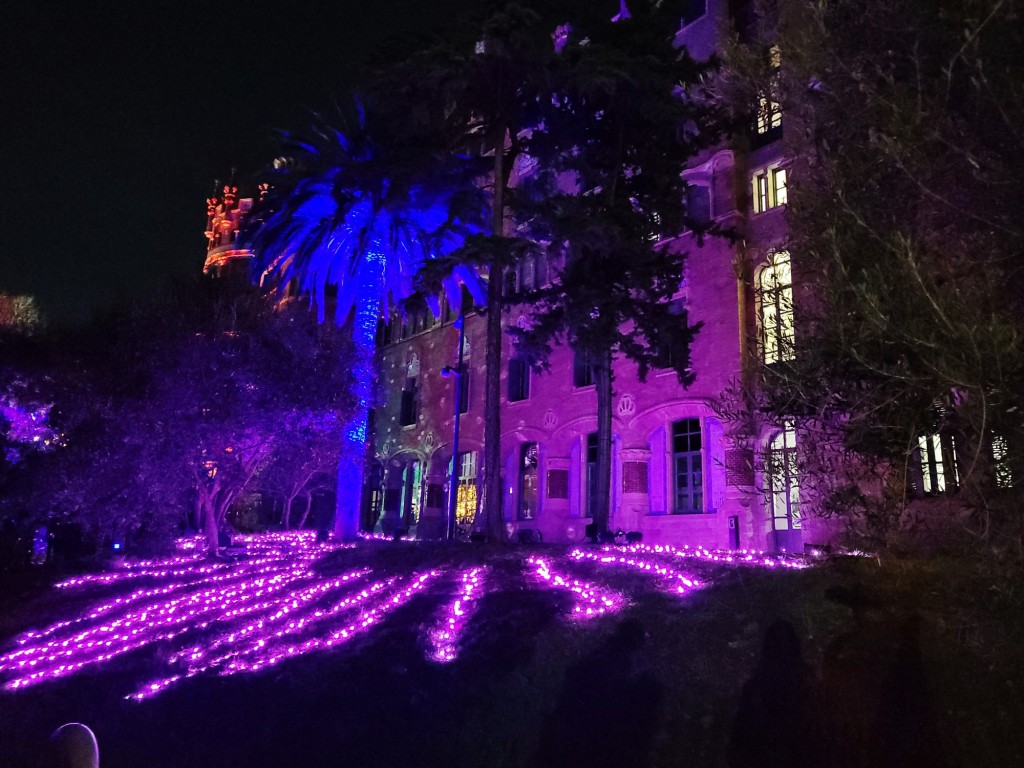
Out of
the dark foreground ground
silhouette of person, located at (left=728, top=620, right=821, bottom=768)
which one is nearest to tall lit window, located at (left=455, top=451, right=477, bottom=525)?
the dark foreground ground

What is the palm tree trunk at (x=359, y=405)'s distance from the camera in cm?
2127

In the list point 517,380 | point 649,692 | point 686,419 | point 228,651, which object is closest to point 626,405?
point 686,419

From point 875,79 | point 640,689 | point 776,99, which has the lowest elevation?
point 640,689

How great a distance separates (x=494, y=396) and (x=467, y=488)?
12786 mm

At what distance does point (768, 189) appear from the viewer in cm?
1925

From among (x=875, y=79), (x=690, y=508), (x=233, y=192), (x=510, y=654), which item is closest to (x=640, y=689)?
(x=510, y=654)

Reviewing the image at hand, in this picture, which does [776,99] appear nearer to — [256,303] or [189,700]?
[189,700]

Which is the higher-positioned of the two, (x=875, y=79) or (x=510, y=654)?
(x=875, y=79)

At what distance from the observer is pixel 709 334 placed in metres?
19.0

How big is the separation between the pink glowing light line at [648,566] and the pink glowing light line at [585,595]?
0.79 m

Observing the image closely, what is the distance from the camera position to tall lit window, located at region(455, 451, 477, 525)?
1039 inches

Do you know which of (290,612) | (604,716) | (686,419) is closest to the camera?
(604,716)

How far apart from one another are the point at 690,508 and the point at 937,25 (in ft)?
47.0

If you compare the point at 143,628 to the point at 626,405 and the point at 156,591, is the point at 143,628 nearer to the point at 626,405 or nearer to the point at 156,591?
the point at 156,591
